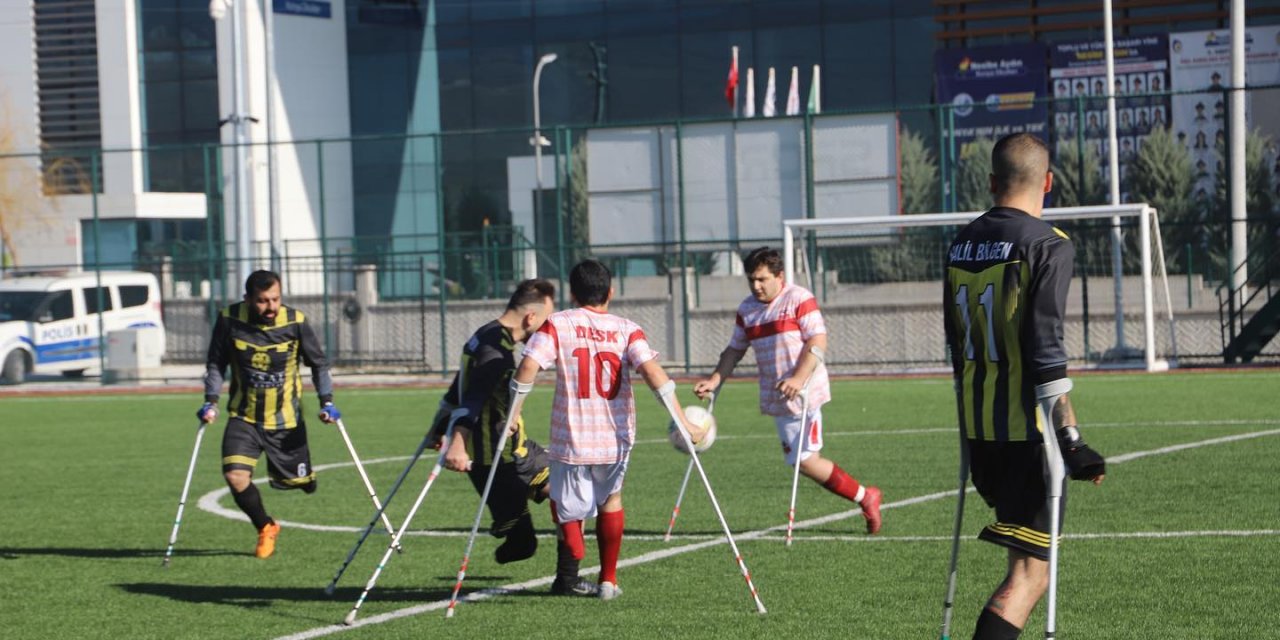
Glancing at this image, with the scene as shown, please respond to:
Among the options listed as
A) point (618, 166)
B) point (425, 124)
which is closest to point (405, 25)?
point (425, 124)

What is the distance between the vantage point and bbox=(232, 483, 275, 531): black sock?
1008 centimetres

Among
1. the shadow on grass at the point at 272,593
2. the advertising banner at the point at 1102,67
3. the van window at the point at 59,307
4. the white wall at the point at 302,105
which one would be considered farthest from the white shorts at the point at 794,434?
the advertising banner at the point at 1102,67

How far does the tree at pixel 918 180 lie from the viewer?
114ft

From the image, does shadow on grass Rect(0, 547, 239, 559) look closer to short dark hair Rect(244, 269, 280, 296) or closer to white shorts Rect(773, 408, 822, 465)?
short dark hair Rect(244, 269, 280, 296)

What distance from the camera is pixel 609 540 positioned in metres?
8.17

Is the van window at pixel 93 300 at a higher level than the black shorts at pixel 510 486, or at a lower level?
higher

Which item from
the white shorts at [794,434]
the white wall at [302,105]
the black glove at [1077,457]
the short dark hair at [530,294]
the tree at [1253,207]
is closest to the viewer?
the black glove at [1077,457]

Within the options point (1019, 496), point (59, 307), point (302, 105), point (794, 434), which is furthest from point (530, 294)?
point (302, 105)

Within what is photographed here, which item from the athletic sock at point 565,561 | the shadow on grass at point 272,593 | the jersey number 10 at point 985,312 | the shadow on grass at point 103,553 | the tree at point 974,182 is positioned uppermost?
the tree at point 974,182

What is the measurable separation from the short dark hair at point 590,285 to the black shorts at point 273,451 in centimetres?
315

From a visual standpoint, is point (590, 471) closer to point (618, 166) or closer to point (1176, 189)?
point (618, 166)

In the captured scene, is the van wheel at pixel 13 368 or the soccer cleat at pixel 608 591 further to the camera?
the van wheel at pixel 13 368

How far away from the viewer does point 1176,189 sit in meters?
37.8

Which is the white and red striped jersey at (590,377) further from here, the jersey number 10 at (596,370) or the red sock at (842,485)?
the red sock at (842,485)
